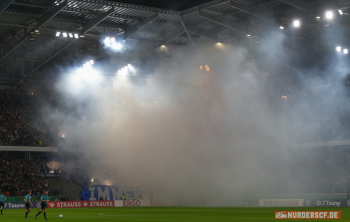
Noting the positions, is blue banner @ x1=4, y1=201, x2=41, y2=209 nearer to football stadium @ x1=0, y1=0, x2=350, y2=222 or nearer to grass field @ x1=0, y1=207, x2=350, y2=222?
football stadium @ x1=0, y1=0, x2=350, y2=222

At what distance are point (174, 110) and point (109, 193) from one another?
11816 millimetres

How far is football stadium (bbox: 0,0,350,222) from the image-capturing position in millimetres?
38125

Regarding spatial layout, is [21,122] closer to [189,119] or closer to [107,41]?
[107,41]

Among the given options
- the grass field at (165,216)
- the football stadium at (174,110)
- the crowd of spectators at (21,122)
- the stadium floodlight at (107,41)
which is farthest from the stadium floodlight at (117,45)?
the grass field at (165,216)

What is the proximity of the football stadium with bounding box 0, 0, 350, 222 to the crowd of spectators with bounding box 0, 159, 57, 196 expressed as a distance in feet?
0.47

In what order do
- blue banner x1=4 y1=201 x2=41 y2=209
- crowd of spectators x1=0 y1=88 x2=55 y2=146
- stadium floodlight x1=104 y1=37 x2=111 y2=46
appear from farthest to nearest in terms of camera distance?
crowd of spectators x1=0 y1=88 x2=55 y2=146 < stadium floodlight x1=104 y1=37 x2=111 y2=46 < blue banner x1=4 y1=201 x2=41 y2=209

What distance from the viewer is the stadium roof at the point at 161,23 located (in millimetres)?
32750

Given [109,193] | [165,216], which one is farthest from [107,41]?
[165,216]

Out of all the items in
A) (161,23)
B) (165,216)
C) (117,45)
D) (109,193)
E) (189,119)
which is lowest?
(109,193)

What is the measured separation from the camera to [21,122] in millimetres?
47219

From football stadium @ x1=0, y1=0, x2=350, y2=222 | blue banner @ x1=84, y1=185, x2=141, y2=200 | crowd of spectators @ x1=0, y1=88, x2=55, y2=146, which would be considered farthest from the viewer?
blue banner @ x1=84, y1=185, x2=141, y2=200

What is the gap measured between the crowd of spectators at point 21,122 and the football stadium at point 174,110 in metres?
0.16

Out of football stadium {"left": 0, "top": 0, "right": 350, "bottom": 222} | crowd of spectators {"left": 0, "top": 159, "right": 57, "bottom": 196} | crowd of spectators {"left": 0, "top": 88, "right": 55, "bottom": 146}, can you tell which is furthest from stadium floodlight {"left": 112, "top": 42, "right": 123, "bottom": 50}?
crowd of spectators {"left": 0, "top": 159, "right": 57, "bottom": 196}

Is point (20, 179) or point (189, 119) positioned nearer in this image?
point (20, 179)
